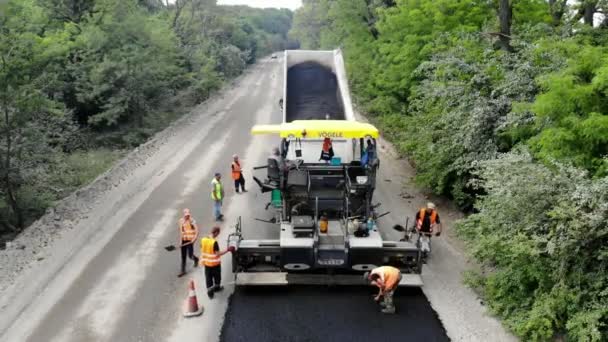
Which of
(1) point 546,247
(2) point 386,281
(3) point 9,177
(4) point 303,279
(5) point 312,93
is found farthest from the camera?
(5) point 312,93

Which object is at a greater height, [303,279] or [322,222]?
[322,222]

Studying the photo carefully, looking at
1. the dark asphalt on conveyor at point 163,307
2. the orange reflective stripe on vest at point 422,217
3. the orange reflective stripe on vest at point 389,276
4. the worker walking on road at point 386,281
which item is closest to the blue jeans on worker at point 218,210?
the dark asphalt on conveyor at point 163,307

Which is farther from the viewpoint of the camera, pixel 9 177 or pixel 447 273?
pixel 9 177

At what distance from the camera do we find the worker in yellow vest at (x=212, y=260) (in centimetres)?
977

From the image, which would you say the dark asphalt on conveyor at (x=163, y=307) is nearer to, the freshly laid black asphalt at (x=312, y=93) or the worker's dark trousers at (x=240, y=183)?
the worker's dark trousers at (x=240, y=183)

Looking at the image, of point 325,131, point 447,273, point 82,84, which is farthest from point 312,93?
point 82,84

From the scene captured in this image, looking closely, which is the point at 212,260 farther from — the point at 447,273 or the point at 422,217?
the point at 447,273

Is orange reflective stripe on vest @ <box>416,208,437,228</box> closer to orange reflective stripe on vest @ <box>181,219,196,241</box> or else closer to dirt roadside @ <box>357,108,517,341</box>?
dirt roadside @ <box>357,108,517,341</box>

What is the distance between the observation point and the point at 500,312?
930 cm

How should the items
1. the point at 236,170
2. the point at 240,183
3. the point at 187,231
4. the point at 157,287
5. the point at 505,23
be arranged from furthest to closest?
the point at 240,183 → the point at 236,170 → the point at 505,23 → the point at 187,231 → the point at 157,287

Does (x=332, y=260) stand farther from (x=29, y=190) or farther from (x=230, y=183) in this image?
(x=29, y=190)

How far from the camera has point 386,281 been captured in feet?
30.2

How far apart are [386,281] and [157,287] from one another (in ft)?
16.2

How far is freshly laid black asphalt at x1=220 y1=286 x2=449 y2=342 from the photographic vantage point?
877 centimetres
